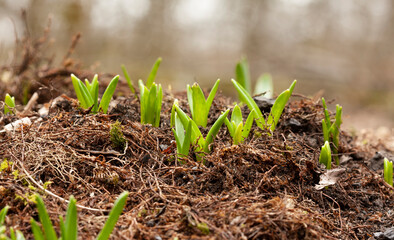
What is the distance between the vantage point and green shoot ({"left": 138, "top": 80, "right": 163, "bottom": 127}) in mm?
2273

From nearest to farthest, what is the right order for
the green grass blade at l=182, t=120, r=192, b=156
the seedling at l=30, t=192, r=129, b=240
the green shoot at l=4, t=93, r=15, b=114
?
1. the seedling at l=30, t=192, r=129, b=240
2. the green grass blade at l=182, t=120, r=192, b=156
3. the green shoot at l=4, t=93, r=15, b=114

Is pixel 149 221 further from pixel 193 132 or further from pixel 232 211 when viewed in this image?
pixel 193 132

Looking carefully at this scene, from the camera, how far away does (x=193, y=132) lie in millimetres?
2012

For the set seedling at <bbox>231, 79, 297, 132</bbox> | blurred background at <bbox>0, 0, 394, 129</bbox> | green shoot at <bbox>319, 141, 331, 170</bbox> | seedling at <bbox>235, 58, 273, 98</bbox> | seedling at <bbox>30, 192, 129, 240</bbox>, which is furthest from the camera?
blurred background at <bbox>0, 0, 394, 129</bbox>

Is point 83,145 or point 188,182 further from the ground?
point 83,145

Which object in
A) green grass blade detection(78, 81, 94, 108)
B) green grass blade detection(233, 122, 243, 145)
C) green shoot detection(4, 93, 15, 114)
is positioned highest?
green grass blade detection(78, 81, 94, 108)

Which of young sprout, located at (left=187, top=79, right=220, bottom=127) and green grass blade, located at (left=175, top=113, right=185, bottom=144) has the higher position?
young sprout, located at (left=187, top=79, right=220, bottom=127)

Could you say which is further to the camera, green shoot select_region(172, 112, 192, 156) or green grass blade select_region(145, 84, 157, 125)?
green grass blade select_region(145, 84, 157, 125)

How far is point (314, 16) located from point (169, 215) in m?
15.9

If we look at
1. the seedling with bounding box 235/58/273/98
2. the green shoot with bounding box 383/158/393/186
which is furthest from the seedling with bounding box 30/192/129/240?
the seedling with bounding box 235/58/273/98

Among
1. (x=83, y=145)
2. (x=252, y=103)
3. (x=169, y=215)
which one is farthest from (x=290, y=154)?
(x=83, y=145)

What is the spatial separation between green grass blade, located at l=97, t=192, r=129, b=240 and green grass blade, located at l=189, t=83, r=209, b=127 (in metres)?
1.08

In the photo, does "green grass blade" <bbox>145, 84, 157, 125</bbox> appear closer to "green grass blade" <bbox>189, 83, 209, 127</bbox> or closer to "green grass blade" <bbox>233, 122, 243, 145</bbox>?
"green grass blade" <bbox>189, 83, 209, 127</bbox>

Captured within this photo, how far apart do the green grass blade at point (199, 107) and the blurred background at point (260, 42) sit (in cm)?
962
